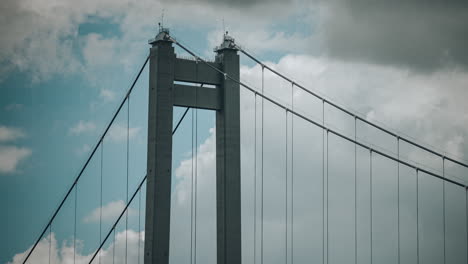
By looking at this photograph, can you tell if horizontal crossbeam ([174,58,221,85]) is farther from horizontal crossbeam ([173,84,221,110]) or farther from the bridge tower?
horizontal crossbeam ([173,84,221,110])

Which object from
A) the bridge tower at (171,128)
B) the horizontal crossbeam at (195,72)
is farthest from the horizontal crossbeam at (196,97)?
the horizontal crossbeam at (195,72)

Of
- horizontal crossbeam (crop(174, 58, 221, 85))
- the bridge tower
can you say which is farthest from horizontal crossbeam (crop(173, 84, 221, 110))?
horizontal crossbeam (crop(174, 58, 221, 85))

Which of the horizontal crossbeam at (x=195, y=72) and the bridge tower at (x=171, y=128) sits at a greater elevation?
the horizontal crossbeam at (x=195, y=72)

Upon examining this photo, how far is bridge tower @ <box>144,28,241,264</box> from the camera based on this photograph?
4334 cm

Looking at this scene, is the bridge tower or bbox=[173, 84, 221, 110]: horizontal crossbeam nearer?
the bridge tower

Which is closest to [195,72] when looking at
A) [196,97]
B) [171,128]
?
[196,97]

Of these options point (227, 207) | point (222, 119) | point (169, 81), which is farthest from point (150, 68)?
point (227, 207)

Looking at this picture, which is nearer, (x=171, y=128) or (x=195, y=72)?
(x=171, y=128)

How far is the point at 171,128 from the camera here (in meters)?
43.9

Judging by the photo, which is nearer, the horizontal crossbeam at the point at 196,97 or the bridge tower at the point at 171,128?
the bridge tower at the point at 171,128

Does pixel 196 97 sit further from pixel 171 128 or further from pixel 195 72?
pixel 171 128

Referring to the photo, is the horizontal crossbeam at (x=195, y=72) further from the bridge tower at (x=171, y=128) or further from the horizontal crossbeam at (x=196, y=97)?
the horizontal crossbeam at (x=196, y=97)

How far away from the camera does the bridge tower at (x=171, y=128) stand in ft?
142

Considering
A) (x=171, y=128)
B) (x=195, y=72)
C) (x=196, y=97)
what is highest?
(x=195, y=72)
